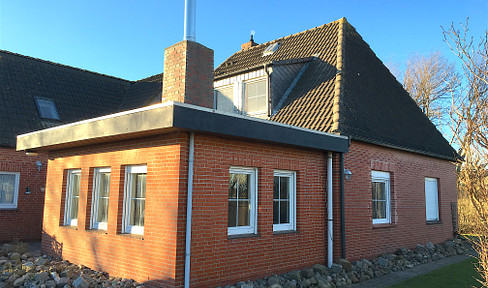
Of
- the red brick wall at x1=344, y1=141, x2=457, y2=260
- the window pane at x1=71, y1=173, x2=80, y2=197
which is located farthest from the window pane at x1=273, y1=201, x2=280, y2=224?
the window pane at x1=71, y1=173, x2=80, y2=197

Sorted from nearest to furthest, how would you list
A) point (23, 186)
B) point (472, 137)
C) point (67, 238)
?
point (472, 137) < point (67, 238) < point (23, 186)

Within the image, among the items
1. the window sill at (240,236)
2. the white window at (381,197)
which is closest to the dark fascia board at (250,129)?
the window sill at (240,236)

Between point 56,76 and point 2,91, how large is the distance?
3.08m

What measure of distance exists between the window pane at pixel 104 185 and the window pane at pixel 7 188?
5.95m

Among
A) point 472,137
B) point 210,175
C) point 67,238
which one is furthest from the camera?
point 67,238

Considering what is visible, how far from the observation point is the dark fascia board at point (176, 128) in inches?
236

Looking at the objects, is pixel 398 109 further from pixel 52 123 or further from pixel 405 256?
pixel 52 123

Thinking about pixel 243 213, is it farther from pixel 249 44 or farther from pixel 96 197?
pixel 249 44

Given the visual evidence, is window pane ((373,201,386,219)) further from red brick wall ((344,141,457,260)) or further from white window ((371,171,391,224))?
red brick wall ((344,141,457,260))

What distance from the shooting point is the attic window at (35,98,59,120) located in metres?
14.0

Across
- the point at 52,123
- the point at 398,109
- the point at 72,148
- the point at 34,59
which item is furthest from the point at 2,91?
the point at 398,109

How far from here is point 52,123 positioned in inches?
547

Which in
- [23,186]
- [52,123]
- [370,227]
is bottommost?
[370,227]

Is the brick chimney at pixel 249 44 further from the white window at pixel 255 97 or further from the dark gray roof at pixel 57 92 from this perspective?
the white window at pixel 255 97
